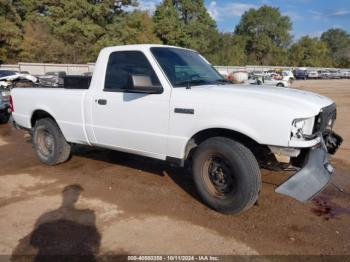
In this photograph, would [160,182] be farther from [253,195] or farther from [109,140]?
[253,195]

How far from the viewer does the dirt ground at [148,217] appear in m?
3.78

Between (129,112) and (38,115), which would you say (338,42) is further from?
(129,112)

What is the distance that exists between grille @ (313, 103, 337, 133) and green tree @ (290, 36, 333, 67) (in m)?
106

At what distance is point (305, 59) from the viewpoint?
10550cm

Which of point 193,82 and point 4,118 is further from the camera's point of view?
point 4,118

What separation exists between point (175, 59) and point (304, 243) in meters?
2.85

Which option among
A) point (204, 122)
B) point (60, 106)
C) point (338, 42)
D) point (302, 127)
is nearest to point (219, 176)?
point (204, 122)

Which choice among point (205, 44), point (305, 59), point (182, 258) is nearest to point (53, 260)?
point (182, 258)


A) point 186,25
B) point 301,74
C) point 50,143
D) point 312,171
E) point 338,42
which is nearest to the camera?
point 312,171

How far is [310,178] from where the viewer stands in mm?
4016

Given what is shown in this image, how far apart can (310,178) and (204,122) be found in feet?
4.31

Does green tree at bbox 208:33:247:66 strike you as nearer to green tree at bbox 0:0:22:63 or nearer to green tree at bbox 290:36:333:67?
green tree at bbox 290:36:333:67

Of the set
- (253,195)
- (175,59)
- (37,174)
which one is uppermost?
(175,59)

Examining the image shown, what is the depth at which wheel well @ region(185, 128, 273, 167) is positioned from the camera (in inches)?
172
